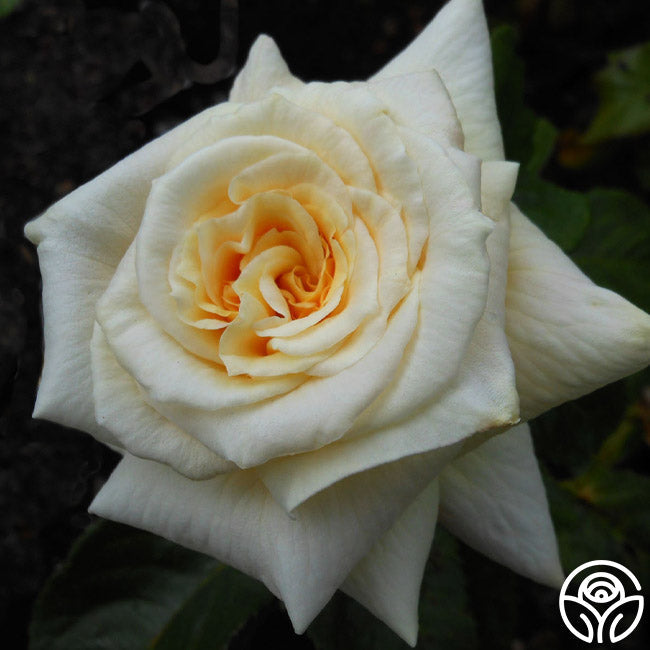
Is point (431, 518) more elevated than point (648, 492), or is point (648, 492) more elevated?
point (431, 518)

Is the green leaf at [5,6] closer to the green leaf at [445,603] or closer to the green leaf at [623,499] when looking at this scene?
the green leaf at [445,603]

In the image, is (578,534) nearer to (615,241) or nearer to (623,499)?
(623,499)

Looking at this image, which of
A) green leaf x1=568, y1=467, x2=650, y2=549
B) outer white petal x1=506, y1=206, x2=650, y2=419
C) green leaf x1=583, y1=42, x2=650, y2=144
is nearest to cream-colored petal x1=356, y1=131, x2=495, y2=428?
outer white petal x1=506, y1=206, x2=650, y2=419

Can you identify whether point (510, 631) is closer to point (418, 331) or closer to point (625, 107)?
point (418, 331)

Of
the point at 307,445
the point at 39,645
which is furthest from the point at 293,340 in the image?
the point at 39,645

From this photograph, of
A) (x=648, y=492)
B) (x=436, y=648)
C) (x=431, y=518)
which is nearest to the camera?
(x=431, y=518)

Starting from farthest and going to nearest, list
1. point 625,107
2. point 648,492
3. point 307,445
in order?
point 625,107 < point 648,492 < point 307,445

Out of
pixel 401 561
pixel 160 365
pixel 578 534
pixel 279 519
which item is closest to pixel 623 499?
pixel 578 534
